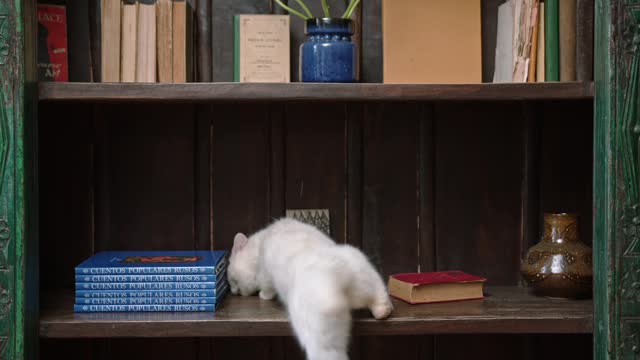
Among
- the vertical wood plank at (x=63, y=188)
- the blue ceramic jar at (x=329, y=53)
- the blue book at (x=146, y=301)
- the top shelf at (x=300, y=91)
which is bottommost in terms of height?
the blue book at (x=146, y=301)

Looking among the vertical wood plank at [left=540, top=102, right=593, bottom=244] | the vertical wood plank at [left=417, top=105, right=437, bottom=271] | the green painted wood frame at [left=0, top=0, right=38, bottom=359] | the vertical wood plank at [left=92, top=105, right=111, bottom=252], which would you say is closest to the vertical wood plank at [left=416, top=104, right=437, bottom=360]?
the vertical wood plank at [left=417, top=105, right=437, bottom=271]

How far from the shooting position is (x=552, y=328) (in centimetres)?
160

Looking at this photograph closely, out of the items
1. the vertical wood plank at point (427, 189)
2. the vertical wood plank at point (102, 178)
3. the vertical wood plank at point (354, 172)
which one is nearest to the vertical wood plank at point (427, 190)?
the vertical wood plank at point (427, 189)

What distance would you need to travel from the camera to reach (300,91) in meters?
1.60

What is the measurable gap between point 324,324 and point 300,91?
0.46 metres

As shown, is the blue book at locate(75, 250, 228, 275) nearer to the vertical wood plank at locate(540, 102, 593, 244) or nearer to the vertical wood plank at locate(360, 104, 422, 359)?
the vertical wood plank at locate(360, 104, 422, 359)

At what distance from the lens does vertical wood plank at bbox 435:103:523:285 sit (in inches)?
76.9

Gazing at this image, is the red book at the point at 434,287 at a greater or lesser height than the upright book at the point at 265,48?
lesser

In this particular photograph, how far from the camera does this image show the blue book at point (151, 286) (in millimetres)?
1651

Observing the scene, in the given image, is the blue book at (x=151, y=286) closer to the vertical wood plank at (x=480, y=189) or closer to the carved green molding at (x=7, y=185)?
the carved green molding at (x=7, y=185)

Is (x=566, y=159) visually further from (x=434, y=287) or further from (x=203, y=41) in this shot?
(x=203, y=41)

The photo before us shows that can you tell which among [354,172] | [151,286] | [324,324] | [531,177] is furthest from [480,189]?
[151,286]

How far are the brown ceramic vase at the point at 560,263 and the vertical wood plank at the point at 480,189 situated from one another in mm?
197

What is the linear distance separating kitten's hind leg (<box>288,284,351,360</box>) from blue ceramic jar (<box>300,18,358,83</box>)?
0.46 m
